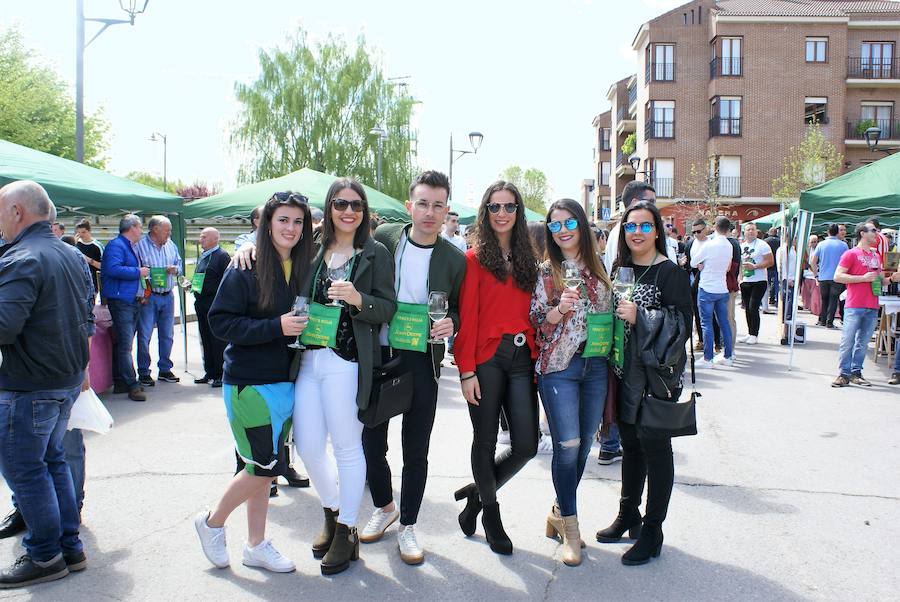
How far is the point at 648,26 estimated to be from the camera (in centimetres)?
4331

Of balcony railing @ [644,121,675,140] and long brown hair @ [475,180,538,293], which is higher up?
balcony railing @ [644,121,675,140]

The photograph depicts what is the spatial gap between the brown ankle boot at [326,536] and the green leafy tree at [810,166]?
3657 cm

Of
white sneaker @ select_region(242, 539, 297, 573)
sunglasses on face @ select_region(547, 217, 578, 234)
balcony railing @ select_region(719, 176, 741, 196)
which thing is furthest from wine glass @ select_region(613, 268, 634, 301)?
balcony railing @ select_region(719, 176, 741, 196)

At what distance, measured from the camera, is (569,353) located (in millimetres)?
3518

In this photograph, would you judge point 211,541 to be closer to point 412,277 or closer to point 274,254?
point 274,254

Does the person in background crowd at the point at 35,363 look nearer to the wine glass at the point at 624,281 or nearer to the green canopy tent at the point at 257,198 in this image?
the wine glass at the point at 624,281

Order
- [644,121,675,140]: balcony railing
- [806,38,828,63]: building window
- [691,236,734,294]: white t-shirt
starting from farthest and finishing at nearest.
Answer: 1. [644,121,675,140]: balcony railing
2. [806,38,828,63]: building window
3. [691,236,734,294]: white t-shirt

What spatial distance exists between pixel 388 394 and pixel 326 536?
92 cm

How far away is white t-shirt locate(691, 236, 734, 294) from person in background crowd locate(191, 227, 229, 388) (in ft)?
20.2

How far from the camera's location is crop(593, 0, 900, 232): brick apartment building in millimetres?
41312

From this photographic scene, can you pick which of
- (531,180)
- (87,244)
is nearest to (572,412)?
(87,244)

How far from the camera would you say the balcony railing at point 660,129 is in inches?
1729

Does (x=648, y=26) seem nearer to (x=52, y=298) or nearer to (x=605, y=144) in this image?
(x=605, y=144)

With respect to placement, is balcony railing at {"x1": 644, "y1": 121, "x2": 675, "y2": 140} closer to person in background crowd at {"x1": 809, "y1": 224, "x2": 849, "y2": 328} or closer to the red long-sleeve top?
person in background crowd at {"x1": 809, "y1": 224, "x2": 849, "y2": 328}
